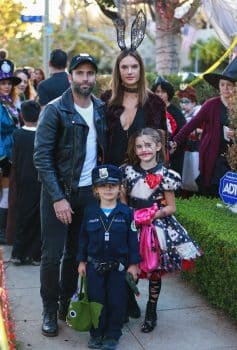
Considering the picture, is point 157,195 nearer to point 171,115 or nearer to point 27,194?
point 27,194

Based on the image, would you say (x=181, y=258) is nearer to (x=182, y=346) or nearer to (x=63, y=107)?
(x=182, y=346)

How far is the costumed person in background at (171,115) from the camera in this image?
22.9 feet

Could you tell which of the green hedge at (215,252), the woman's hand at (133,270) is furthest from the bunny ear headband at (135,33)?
the woman's hand at (133,270)

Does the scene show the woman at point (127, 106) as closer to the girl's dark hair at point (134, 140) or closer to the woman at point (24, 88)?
the girl's dark hair at point (134, 140)

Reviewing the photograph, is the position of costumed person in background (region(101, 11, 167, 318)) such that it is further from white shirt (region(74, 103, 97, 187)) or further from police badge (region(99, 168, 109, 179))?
police badge (region(99, 168, 109, 179))

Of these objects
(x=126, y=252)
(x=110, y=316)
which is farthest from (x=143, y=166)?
(x=110, y=316)

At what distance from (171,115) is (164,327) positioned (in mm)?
3112

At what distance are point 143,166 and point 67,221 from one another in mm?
724

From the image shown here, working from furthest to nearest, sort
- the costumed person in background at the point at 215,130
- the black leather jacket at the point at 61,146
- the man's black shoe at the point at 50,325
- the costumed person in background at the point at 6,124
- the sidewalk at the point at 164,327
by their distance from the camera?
1. the costumed person in background at the point at 6,124
2. the costumed person in background at the point at 215,130
3. the man's black shoe at the point at 50,325
4. the sidewalk at the point at 164,327
5. the black leather jacket at the point at 61,146

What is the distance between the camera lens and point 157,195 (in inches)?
175

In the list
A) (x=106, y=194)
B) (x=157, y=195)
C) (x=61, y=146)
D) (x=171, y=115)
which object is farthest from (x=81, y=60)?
(x=171, y=115)

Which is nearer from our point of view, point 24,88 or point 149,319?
point 149,319

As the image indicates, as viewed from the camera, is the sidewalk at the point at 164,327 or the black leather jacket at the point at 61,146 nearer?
the black leather jacket at the point at 61,146

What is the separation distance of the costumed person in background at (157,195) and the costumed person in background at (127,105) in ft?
0.47
